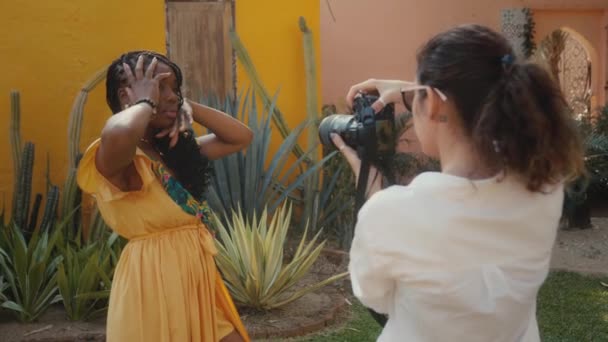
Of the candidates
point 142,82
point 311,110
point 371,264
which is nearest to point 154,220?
point 142,82

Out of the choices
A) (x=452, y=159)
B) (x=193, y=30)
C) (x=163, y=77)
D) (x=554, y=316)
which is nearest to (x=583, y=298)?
(x=554, y=316)

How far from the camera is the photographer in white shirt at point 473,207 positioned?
1718 millimetres

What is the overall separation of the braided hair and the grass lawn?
2251mm

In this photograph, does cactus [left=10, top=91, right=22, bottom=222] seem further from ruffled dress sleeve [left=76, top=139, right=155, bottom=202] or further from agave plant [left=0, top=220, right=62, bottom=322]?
ruffled dress sleeve [left=76, top=139, right=155, bottom=202]

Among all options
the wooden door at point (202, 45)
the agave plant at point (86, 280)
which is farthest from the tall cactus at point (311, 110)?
the agave plant at point (86, 280)

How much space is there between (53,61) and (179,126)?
406cm

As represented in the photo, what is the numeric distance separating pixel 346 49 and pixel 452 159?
8.62 metres

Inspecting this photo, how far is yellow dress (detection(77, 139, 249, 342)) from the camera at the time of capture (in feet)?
9.23

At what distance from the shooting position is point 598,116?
9492 millimetres

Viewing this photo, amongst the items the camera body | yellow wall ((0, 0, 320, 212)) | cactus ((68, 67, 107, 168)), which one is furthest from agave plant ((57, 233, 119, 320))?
the camera body

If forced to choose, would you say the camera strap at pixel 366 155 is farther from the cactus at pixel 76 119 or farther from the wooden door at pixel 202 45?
the wooden door at pixel 202 45

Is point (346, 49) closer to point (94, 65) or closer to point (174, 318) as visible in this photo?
point (94, 65)

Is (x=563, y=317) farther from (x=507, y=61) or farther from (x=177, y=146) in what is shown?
(x=507, y=61)

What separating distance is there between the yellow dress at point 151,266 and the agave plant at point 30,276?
2.54 m
